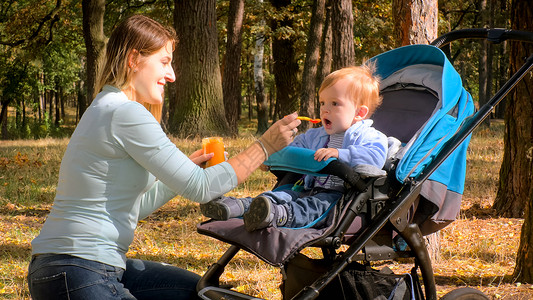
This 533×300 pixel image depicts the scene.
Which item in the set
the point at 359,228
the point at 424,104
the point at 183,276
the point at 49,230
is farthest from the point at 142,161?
the point at 424,104

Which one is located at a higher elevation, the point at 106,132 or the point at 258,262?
the point at 106,132

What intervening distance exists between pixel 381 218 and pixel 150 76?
→ 129cm

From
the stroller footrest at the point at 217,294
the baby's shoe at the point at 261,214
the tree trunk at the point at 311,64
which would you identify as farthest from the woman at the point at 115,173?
the tree trunk at the point at 311,64

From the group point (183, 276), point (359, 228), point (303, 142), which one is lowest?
point (183, 276)

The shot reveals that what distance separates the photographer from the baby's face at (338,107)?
10.6 ft

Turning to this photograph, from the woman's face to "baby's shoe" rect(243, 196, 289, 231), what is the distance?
0.67 m

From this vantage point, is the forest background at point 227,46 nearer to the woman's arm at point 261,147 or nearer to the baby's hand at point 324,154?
the baby's hand at point 324,154

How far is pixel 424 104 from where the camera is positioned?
3715mm

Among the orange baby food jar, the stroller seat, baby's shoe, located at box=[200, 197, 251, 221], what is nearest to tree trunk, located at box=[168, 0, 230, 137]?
the stroller seat

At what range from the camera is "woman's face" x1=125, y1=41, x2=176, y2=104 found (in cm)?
267

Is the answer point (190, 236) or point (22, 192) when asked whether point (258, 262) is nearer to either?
point (190, 236)

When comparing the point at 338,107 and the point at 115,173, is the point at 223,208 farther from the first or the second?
the point at 338,107

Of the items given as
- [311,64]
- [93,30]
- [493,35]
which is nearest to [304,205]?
[493,35]

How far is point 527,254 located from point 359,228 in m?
2.05
